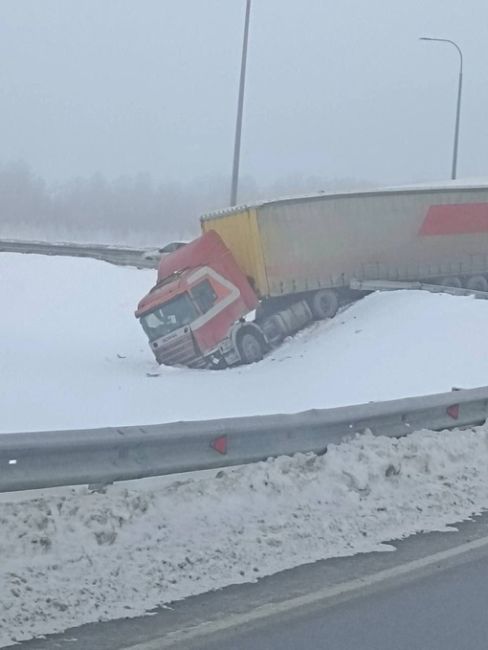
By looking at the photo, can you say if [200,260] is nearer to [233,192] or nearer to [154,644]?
[233,192]

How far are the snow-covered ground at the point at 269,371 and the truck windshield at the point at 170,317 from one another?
894 mm

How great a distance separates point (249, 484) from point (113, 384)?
50.9ft

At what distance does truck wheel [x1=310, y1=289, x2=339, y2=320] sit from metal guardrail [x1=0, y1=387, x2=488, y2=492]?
726 inches

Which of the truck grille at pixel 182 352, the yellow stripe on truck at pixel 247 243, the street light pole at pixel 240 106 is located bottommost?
the truck grille at pixel 182 352

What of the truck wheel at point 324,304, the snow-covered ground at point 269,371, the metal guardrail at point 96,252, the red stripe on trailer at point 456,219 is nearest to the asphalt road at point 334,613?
the snow-covered ground at point 269,371

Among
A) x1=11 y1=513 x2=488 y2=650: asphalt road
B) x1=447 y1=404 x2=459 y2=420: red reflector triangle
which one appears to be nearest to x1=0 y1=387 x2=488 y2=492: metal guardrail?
x1=447 y1=404 x2=459 y2=420: red reflector triangle

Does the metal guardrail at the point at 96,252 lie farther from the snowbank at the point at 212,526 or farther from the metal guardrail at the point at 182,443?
the snowbank at the point at 212,526

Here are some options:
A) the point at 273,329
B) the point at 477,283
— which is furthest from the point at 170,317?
the point at 477,283

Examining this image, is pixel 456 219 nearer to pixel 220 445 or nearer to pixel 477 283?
pixel 477 283

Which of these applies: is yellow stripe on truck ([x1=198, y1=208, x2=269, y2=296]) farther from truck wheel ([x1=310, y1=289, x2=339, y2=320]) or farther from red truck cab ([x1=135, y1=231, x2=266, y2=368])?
truck wheel ([x1=310, y1=289, x2=339, y2=320])

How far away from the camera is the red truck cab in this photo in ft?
89.4

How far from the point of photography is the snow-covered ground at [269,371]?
60.8 feet

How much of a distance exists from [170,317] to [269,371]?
12.0ft

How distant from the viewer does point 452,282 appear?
107 ft
